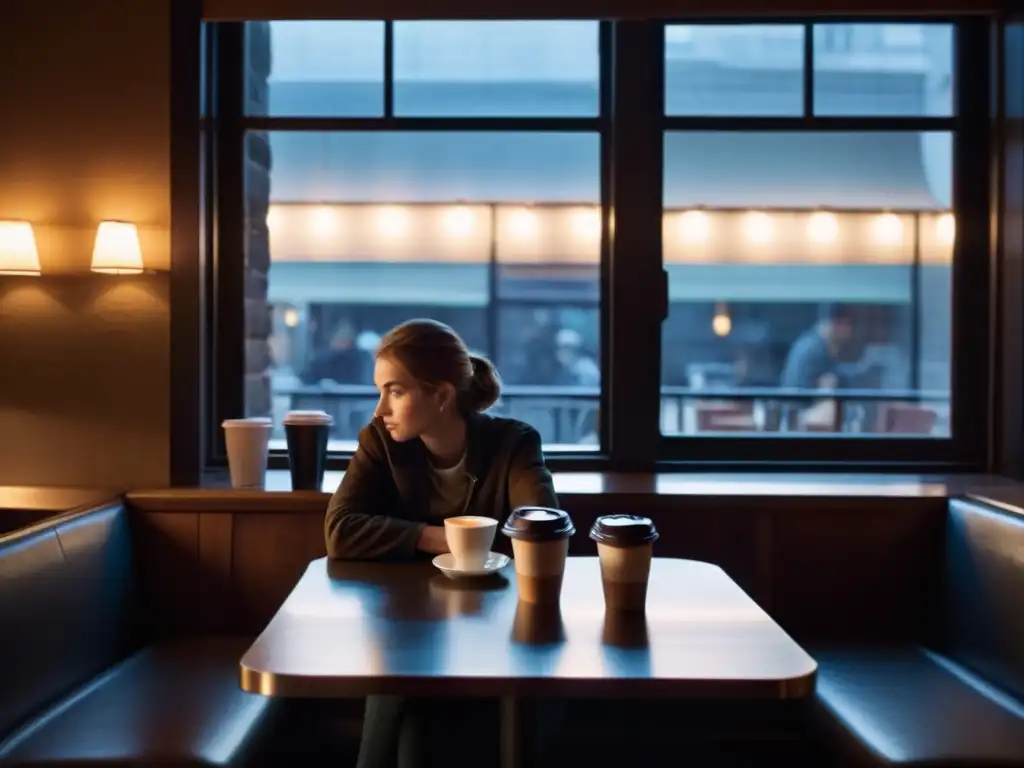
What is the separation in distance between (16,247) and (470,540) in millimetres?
1681

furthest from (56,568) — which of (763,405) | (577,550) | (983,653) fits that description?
(763,405)

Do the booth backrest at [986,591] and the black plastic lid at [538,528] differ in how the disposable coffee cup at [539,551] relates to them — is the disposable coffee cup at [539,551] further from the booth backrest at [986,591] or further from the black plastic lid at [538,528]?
the booth backrest at [986,591]

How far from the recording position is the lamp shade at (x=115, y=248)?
262 cm

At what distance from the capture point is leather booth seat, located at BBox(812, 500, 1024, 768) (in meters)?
1.83

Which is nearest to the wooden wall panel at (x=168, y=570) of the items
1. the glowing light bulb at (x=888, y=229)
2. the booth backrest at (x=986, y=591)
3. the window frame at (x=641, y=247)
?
the window frame at (x=641, y=247)

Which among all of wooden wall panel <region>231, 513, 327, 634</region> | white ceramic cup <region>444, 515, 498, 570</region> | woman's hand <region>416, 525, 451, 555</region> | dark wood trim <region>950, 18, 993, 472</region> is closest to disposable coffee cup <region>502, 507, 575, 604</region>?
white ceramic cup <region>444, 515, 498, 570</region>

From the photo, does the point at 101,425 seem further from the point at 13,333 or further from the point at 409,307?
the point at 409,307

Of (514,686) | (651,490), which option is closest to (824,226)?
(651,490)

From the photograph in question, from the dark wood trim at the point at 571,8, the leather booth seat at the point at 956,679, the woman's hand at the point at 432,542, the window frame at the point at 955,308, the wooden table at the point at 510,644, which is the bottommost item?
the leather booth seat at the point at 956,679

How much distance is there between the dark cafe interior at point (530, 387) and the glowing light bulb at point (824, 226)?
0.03 feet

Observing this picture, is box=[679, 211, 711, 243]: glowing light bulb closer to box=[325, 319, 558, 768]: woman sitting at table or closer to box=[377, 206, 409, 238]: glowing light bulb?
box=[325, 319, 558, 768]: woman sitting at table

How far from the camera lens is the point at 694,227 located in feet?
10.3

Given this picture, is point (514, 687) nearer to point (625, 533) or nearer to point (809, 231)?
point (625, 533)

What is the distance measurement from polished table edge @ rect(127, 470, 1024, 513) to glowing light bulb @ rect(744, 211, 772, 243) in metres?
1.01
